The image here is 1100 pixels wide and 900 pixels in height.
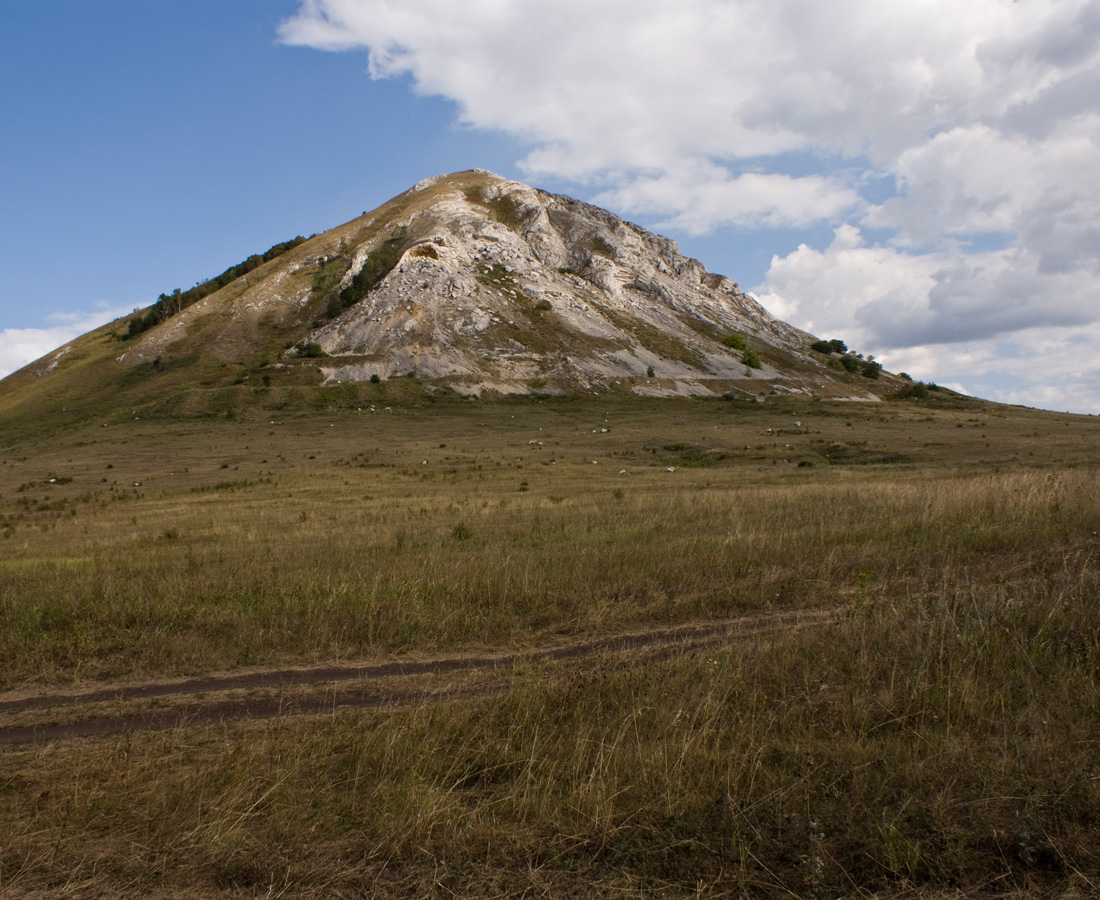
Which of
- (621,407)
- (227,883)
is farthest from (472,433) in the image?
(227,883)

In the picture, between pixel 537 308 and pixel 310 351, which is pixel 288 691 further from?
pixel 537 308

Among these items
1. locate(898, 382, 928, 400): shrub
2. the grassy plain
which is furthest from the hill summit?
the grassy plain

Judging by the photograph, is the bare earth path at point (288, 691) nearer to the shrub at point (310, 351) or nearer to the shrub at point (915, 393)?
the shrub at point (310, 351)

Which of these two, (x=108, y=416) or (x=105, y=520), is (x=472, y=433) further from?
(x=108, y=416)

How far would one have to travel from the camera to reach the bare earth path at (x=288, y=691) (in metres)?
5.93

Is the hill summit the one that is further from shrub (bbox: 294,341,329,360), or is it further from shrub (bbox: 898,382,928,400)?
shrub (bbox: 898,382,928,400)

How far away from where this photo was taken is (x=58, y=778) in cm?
472

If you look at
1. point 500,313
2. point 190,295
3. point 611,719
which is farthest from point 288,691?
point 190,295

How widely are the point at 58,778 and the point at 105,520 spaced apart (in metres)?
22.1

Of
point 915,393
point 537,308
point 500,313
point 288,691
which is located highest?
point 537,308

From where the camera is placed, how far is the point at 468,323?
294 feet

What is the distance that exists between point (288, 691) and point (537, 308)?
9322 cm

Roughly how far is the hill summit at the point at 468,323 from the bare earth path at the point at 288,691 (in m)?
68.3

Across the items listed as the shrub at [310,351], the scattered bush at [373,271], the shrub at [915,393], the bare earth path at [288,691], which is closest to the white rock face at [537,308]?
the shrub at [310,351]
